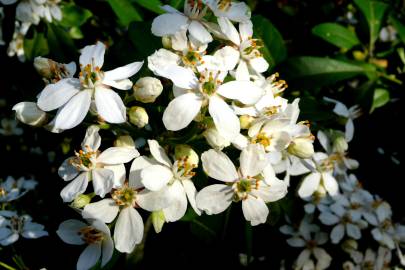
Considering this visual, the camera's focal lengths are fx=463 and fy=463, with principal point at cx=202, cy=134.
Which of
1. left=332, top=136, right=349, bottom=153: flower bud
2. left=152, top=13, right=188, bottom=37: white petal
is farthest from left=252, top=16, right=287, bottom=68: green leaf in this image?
left=152, top=13, right=188, bottom=37: white petal

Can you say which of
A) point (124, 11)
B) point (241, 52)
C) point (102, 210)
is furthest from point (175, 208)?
point (124, 11)

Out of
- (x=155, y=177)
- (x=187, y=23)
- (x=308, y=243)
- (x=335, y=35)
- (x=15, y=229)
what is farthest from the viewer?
(x=335, y=35)

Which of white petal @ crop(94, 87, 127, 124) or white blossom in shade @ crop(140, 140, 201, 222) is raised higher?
white petal @ crop(94, 87, 127, 124)

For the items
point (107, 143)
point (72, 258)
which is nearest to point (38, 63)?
point (107, 143)

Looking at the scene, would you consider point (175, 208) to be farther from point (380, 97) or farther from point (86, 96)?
point (380, 97)

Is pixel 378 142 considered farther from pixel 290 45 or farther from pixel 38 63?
pixel 38 63

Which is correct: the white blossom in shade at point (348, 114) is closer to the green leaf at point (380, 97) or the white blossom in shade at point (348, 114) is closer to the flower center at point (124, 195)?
the green leaf at point (380, 97)

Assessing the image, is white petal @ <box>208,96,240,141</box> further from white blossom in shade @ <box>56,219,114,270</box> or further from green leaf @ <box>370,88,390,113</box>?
green leaf @ <box>370,88,390,113</box>
